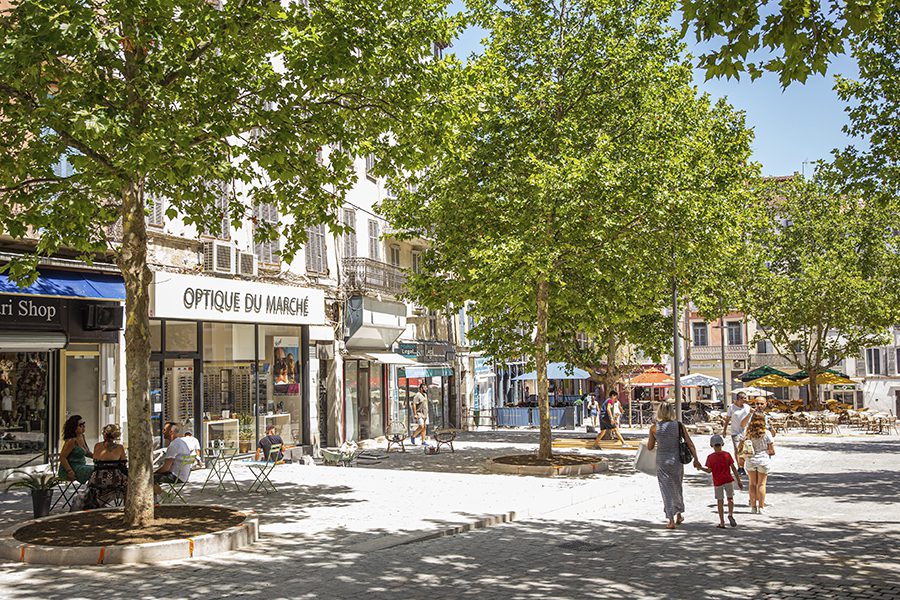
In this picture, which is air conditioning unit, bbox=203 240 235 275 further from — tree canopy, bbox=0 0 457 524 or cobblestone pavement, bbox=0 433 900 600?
tree canopy, bbox=0 0 457 524

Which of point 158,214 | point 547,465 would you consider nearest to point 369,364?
point 547,465

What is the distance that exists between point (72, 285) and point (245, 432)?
261 inches

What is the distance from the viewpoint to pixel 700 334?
68500mm

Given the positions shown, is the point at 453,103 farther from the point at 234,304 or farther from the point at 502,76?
the point at 234,304

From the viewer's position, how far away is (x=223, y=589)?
8836mm

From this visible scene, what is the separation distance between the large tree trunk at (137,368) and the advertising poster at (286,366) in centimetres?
1201

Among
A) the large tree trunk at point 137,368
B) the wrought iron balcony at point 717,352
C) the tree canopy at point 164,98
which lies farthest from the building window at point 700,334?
the large tree trunk at point 137,368

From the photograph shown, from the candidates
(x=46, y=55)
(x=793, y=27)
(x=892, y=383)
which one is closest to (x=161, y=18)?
(x=46, y=55)

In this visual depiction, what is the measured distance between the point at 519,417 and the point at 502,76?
75.0 ft

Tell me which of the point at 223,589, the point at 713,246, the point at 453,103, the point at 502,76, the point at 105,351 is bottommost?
the point at 223,589

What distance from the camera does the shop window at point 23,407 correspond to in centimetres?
1672

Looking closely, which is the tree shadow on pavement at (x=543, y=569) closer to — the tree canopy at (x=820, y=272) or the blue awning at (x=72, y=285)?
the blue awning at (x=72, y=285)

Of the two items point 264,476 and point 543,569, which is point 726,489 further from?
point 264,476

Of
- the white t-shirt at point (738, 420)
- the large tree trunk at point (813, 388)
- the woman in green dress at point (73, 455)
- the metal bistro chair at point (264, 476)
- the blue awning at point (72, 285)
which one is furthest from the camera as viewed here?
the large tree trunk at point (813, 388)
